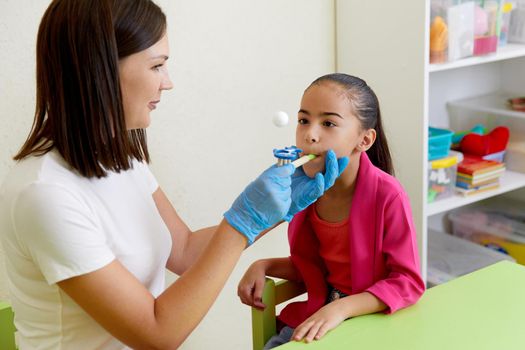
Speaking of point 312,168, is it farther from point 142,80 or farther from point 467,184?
point 467,184

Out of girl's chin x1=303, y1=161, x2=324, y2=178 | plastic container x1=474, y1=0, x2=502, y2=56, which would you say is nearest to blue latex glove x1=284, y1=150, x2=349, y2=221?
girl's chin x1=303, y1=161, x2=324, y2=178

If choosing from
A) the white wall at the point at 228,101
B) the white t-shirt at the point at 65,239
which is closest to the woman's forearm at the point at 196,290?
the white t-shirt at the point at 65,239

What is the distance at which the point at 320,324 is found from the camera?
3.92ft

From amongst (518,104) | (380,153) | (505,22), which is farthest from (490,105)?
(380,153)

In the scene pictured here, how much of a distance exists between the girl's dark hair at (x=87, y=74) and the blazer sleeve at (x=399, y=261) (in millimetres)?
519

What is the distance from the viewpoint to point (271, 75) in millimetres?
2080

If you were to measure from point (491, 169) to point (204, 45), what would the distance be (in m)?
1.08

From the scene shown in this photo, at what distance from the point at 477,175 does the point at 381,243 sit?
1.05m

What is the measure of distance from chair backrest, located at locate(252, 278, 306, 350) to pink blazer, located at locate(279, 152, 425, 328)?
0.05 m

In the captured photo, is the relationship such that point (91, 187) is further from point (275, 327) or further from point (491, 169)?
point (491, 169)

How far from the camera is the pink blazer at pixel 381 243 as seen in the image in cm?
128

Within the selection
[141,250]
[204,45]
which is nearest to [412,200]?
[204,45]

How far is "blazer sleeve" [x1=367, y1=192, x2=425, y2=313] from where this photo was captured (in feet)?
4.13

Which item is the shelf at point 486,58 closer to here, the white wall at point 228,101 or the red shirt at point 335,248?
the white wall at point 228,101
